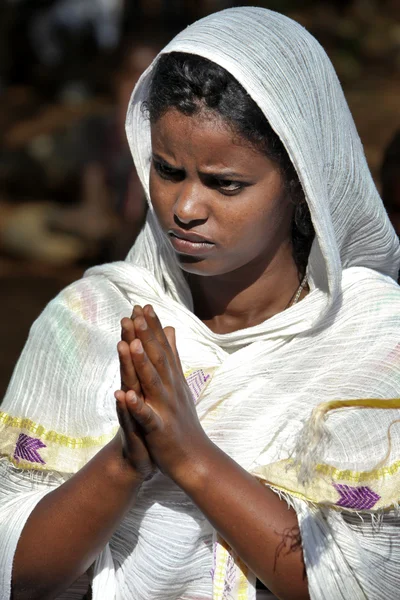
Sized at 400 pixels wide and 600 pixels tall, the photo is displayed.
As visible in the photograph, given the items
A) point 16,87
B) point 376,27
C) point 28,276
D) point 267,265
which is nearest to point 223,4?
point 376,27

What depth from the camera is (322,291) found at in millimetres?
2918

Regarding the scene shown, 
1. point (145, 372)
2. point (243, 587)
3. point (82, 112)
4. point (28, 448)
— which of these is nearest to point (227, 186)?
point (145, 372)

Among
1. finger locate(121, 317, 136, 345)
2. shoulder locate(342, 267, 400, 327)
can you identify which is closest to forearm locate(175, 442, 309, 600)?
finger locate(121, 317, 136, 345)

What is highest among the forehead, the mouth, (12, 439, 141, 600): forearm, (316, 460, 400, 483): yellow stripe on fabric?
the forehead

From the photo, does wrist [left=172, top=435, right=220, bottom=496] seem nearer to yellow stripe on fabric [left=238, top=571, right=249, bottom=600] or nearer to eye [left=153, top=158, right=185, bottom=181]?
yellow stripe on fabric [left=238, top=571, right=249, bottom=600]

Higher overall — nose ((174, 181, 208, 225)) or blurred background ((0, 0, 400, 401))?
nose ((174, 181, 208, 225))

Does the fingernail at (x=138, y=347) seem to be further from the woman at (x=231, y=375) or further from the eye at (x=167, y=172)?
the eye at (x=167, y=172)

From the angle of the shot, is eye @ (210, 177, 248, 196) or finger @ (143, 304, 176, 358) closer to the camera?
finger @ (143, 304, 176, 358)

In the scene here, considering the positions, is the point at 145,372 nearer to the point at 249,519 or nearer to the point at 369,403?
the point at 249,519

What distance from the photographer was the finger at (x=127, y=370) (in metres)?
2.41

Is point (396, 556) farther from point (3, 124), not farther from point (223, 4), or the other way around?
point (223, 4)

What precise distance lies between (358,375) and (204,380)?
16.7 inches

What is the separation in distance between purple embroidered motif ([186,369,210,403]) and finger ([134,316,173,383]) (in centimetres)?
43

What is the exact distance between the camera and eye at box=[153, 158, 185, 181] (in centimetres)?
273
